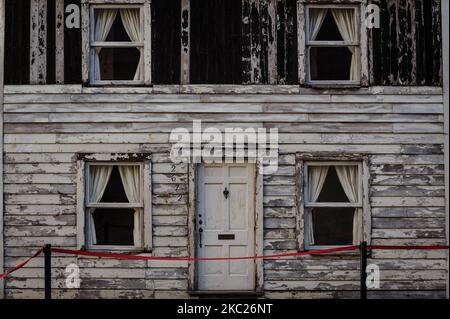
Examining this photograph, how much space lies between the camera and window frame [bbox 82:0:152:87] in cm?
1220

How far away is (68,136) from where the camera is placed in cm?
1214

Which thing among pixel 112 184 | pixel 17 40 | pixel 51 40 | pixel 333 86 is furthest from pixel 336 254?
pixel 17 40

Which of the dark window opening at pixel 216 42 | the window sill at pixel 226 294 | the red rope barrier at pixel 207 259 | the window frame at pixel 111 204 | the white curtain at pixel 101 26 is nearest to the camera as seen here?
the red rope barrier at pixel 207 259

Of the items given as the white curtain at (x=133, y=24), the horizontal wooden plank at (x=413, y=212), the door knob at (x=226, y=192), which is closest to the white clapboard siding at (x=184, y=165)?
the horizontal wooden plank at (x=413, y=212)

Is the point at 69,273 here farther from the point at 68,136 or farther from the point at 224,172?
the point at 224,172

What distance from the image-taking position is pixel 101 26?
1241cm

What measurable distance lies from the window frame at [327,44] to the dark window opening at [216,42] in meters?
0.99

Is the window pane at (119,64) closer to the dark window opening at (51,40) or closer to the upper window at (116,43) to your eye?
the upper window at (116,43)

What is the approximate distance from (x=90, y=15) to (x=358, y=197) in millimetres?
5281

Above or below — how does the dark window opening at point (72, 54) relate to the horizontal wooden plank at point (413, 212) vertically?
above

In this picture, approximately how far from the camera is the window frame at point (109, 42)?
480 inches

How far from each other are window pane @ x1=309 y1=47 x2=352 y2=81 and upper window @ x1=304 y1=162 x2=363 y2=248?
144cm

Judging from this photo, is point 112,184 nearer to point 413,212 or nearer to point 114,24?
point 114,24
